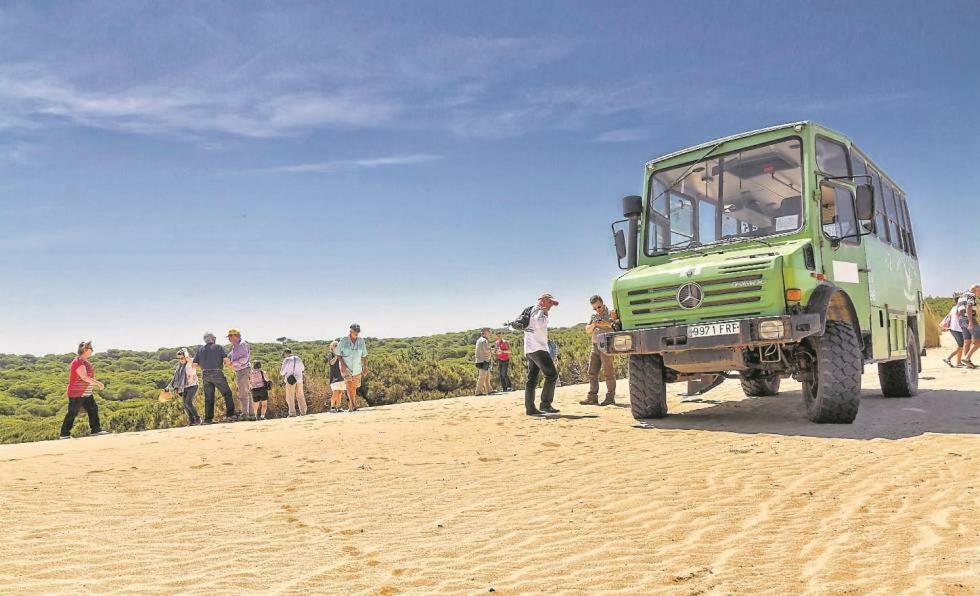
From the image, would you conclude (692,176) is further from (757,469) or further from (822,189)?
(757,469)

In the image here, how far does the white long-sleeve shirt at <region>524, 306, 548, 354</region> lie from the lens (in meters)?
11.4

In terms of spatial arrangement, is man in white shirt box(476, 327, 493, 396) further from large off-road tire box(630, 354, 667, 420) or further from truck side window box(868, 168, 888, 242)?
truck side window box(868, 168, 888, 242)

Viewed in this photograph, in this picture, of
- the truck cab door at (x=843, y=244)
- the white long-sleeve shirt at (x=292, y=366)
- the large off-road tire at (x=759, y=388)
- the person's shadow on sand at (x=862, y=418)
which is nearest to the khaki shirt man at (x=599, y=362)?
the person's shadow on sand at (x=862, y=418)

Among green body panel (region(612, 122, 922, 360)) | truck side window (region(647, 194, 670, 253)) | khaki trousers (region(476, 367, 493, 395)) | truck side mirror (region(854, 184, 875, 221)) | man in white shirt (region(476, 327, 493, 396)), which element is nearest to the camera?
green body panel (region(612, 122, 922, 360))

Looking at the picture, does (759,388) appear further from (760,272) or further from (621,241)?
(760,272)

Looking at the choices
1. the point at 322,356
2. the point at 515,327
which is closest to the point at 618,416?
the point at 515,327

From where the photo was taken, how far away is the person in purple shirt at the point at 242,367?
1498 centimetres

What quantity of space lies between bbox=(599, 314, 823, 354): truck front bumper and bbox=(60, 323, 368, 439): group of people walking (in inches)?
288

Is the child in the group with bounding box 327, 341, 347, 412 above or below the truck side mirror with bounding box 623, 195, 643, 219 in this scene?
below

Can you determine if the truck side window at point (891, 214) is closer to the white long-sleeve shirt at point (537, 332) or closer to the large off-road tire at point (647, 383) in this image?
the large off-road tire at point (647, 383)

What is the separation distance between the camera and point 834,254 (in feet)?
29.3

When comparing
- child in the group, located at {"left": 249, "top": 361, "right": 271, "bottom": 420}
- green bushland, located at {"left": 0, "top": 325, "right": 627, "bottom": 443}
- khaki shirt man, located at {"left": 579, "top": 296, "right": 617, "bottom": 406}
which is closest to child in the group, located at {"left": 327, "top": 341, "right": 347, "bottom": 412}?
child in the group, located at {"left": 249, "top": 361, "right": 271, "bottom": 420}

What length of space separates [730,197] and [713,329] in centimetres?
187

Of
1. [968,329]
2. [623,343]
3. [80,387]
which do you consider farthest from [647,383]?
[968,329]
